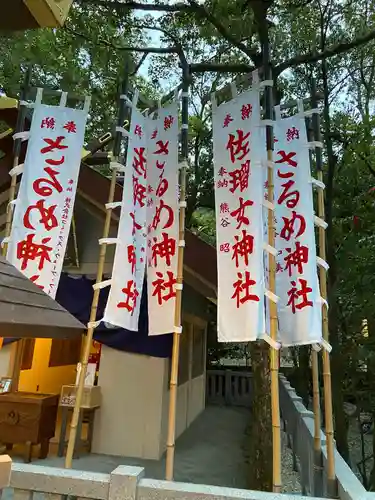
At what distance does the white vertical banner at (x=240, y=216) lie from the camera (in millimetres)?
3666

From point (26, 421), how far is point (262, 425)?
11.9 feet

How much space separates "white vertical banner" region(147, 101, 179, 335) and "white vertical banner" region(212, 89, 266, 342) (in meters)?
0.55

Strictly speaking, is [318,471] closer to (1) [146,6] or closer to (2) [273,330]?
(2) [273,330]

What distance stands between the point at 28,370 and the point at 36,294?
7512 millimetres

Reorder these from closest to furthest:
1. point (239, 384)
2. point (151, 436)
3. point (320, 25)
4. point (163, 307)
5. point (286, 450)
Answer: point (163, 307)
point (151, 436)
point (286, 450)
point (320, 25)
point (239, 384)

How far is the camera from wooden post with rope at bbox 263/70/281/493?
331 centimetres

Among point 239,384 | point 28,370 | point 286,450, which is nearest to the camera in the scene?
point 286,450

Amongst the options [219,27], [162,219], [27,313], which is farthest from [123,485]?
[219,27]

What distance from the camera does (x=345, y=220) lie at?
912cm

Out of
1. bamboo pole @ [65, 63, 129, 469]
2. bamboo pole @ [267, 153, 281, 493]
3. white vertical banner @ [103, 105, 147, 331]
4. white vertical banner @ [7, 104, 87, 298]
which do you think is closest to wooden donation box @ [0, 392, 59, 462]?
bamboo pole @ [65, 63, 129, 469]

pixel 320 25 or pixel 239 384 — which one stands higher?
pixel 320 25

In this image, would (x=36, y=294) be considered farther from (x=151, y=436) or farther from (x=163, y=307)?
(x=151, y=436)

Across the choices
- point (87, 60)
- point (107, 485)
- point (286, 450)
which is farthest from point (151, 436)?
point (87, 60)

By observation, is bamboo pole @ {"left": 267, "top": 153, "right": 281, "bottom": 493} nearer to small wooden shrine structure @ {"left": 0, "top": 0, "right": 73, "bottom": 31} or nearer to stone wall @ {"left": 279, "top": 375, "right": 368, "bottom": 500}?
stone wall @ {"left": 279, "top": 375, "right": 368, "bottom": 500}
